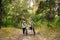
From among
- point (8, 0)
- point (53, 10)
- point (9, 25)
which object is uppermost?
point (8, 0)

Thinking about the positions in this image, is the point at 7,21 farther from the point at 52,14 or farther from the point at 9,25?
the point at 52,14

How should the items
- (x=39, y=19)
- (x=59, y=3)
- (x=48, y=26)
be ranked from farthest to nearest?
(x=39, y=19) → (x=59, y=3) → (x=48, y=26)

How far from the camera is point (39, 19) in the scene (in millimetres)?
26703

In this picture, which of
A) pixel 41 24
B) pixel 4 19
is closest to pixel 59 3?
pixel 41 24

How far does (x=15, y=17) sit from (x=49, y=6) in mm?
5239

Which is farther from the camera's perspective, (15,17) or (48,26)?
(15,17)

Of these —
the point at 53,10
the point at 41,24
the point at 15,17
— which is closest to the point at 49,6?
the point at 53,10

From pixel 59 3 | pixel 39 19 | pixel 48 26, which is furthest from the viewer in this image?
pixel 39 19

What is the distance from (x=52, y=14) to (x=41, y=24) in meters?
2.68

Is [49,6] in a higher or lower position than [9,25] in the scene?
higher

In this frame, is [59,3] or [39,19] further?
[39,19]

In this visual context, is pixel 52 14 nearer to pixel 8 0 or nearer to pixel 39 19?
pixel 39 19

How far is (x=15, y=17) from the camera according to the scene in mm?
26531

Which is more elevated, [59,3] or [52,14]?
[59,3]
